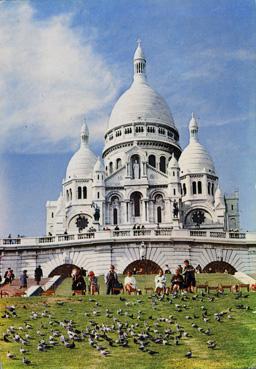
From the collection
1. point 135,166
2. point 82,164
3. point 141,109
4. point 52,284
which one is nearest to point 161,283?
point 52,284

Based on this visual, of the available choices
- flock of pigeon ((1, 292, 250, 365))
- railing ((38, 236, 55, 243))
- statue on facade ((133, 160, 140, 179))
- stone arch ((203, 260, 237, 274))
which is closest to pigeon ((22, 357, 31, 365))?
flock of pigeon ((1, 292, 250, 365))

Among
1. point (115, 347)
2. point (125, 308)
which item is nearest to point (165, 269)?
point (125, 308)

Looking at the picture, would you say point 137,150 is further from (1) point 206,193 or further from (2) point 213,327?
(2) point 213,327

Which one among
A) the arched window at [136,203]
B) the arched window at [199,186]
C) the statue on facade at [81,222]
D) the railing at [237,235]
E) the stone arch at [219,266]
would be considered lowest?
the stone arch at [219,266]

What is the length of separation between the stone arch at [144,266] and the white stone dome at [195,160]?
35.3 metres

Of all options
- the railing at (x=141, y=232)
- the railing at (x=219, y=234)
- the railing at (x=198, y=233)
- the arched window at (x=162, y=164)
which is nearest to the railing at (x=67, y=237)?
the railing at (x=141, y=232)

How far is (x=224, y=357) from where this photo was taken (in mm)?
17047

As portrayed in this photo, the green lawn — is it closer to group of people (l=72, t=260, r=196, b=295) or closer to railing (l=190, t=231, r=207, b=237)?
group of people (l=72, t=260, r=196, b=295)

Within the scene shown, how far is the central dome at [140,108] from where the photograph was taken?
2899 inches

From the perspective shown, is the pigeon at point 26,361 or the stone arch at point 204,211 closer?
the pigeon at point 26,361

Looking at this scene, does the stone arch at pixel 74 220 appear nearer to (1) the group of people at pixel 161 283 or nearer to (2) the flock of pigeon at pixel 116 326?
(1) the group of people at pixel 161 283

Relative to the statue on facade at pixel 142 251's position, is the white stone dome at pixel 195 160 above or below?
above

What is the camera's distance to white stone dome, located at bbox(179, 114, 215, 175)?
235 feet

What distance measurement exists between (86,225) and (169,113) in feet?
49.8
